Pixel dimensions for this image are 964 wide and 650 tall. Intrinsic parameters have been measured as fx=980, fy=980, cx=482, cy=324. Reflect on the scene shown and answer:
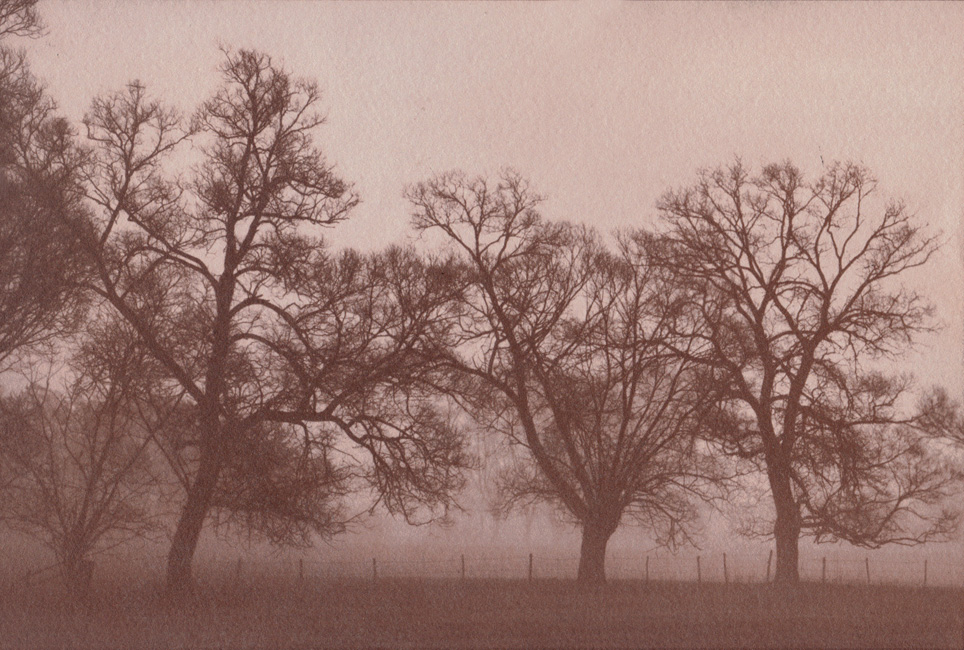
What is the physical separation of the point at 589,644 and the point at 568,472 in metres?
13.3

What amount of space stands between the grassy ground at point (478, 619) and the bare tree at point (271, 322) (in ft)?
6.47

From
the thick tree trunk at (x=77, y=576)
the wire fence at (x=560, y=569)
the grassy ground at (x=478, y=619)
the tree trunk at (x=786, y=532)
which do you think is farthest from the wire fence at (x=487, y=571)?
the grassy ground at (x=478, y=619)

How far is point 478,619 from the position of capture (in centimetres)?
1880

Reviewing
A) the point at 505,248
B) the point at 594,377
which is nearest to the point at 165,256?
the point at 505,248

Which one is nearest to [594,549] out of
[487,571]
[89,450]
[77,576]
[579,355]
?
[579,355]

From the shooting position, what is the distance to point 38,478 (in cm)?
1977

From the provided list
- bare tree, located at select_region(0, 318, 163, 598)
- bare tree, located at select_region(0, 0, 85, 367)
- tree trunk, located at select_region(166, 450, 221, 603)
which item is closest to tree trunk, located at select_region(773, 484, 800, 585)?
tree trunk, located at select_region(166, 450, 221, 603)

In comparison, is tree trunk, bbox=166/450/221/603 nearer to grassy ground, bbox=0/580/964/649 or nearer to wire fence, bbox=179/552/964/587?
grassy ground, bbox=0/580/964/649

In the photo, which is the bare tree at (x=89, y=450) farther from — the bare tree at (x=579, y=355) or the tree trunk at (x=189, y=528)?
the bare tree at (x=579, y=355)

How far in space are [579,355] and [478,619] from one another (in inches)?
397

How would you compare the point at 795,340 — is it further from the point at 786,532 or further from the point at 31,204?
Answer: the point at 31,204

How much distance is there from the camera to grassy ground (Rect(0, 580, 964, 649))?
1628 centimetres

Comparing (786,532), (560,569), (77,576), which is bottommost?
(560,569)

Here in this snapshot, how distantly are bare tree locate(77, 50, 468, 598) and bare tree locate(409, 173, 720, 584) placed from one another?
16.7ft
